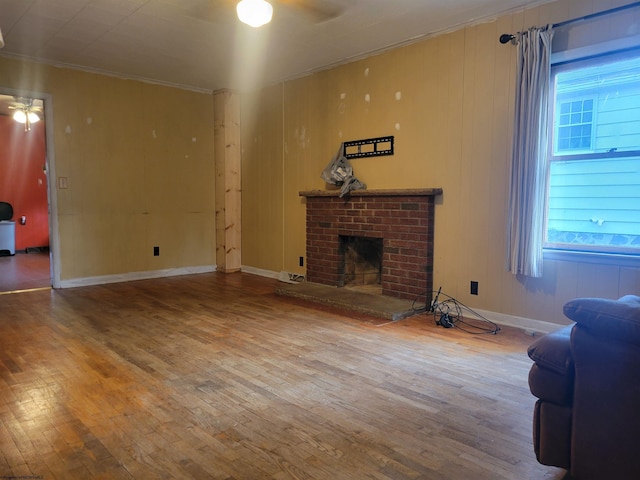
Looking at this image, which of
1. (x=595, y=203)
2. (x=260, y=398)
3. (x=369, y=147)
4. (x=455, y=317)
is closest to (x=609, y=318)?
(x=260, y=398)

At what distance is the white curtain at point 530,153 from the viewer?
329 cm

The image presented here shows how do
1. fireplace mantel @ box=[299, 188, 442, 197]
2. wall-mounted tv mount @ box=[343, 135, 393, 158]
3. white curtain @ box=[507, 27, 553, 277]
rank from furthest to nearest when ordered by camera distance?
wall-mounted tv mount @ box=[343, 135, 393, 158] → fireplace mantel @ box=[299, 188, 442, 197] → white curtain @ box=[507, 27, 553, 277]

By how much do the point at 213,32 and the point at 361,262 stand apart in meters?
A: 2.84

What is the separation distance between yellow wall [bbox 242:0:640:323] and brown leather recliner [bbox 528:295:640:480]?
1.95m

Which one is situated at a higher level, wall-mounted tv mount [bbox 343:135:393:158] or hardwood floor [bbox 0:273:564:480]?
wall-mounted tv mount [bbox 343:135:393:158]

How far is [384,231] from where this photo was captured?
4465 mm

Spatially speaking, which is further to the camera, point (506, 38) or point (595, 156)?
point (506, 38)

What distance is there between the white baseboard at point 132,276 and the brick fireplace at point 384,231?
199 cm

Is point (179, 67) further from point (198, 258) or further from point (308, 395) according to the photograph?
point (308, 395)

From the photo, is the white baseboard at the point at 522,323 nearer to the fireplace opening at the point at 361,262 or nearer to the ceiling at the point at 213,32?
the fireplace opening at the point at 361,262

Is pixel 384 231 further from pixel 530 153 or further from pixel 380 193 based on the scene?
pixel 530 153

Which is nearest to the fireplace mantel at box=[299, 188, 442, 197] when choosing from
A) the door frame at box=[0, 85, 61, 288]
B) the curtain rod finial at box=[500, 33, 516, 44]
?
the curtain rod finial at box=[500, 33, 516, 44]

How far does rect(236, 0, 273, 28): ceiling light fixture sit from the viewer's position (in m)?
2.93

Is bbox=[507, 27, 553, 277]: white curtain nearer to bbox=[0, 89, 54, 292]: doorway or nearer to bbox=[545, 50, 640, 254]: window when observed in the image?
bbox=[545, 50, 640, 254]: window
